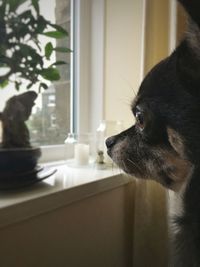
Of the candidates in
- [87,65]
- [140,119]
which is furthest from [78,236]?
[87,65]

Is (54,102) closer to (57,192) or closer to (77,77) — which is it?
(77,77)

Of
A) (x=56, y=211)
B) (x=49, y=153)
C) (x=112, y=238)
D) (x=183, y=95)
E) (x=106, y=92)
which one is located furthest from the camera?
(x=106, y=92)

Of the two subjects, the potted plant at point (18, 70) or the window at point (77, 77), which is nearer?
the potted plant at point (18, 70)

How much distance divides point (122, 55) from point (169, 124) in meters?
0.69

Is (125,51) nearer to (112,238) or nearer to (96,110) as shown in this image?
(96,110)

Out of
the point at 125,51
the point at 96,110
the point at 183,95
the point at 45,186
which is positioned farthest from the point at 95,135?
the point at 183,95

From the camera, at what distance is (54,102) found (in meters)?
1.26

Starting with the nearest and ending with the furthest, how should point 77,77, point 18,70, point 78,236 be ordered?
point 18,70 → point 78,236 → point 77,77

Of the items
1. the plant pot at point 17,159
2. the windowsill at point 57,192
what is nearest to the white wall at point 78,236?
the windowsill at point 57,192

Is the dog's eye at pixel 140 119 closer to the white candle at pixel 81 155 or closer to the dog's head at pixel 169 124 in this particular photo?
the dog's head at pixel 169 124

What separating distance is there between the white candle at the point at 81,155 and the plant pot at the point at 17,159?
40cm

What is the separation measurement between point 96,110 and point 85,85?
0.45 ft

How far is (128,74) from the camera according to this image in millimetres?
1240

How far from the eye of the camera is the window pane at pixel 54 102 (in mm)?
A: 1165
